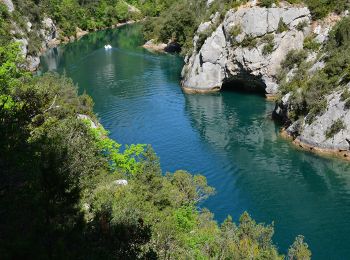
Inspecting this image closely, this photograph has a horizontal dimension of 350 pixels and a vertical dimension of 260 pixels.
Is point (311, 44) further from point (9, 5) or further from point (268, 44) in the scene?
point (9, 5)

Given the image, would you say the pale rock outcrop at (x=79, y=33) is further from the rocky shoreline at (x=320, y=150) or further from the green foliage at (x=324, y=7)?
the rocky shoreline at (x=320, y=150)

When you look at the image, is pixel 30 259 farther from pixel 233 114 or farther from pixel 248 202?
pixel 233 114

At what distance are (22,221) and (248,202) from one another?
2947 cm

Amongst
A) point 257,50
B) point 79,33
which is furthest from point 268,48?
point 79,33

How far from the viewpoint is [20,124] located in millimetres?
18531

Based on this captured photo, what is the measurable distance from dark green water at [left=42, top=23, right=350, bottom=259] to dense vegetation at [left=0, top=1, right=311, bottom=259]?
9044mm

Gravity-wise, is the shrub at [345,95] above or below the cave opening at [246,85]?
above

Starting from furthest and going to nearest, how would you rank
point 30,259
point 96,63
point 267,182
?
point 96,63 → point 267,182 → point 30,259

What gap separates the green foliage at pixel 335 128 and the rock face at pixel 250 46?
75.7 feet

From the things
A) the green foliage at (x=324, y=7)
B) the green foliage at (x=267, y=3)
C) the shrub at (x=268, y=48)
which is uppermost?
the green foliage at (x=267, y=3)

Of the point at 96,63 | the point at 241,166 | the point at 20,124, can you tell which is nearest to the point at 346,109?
the point at 241,166

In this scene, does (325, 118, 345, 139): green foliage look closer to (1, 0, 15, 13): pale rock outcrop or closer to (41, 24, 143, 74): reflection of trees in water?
(41, 24, 143, 74): reflection of trees in water

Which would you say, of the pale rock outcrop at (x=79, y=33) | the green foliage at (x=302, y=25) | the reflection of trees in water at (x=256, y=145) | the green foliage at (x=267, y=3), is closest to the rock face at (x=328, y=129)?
the reflection of trees in water at (x=256, y=145)

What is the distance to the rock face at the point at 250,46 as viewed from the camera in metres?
75.2
